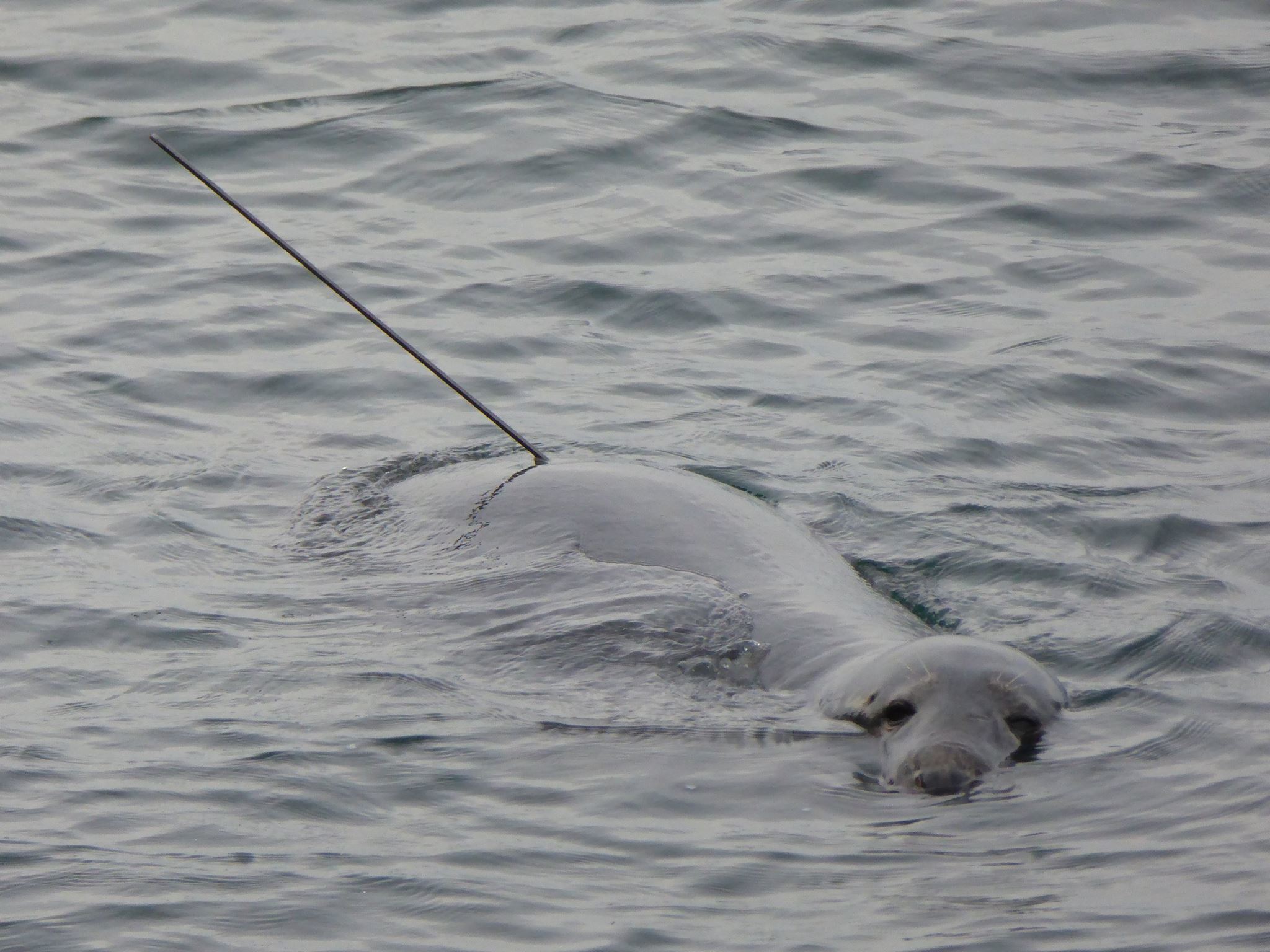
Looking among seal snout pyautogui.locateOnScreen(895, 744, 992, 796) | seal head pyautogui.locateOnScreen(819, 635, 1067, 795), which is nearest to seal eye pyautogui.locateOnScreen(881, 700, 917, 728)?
seal head pyautogui.locateOnScreen(819, 635, 1067, 795)

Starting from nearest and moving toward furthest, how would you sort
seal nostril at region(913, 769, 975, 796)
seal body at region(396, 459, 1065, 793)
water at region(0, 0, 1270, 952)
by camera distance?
water at region(0, 0, 1270, 952) < seal nostril at region(913, 769, 975, 796) < seal body at region(396, 459, 1065, 793)

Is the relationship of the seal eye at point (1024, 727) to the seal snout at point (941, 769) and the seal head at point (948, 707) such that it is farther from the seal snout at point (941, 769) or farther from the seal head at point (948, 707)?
the seal snout at point (941, 769)

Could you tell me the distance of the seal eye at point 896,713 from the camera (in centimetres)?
503

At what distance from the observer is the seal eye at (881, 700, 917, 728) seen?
5027 mm

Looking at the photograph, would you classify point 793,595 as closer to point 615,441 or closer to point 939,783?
point 939,783

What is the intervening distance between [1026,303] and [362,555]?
4.68 metres

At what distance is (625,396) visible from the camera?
8.85m

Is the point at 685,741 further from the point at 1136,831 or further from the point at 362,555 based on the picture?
the point at 362,555

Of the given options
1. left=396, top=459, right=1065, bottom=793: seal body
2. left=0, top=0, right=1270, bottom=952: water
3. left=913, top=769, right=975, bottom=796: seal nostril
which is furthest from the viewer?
left=396, top=459, right=1065, bottom=793: seal body

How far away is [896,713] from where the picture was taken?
506 centimetres

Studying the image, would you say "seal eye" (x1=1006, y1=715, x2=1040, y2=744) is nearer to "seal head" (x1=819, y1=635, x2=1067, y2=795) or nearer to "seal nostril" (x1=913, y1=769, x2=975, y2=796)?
"seal head" (x1=819, y1=635, x2=1067, y2=795)

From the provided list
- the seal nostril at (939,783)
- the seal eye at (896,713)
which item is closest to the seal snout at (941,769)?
the seal nostril at (939,783)

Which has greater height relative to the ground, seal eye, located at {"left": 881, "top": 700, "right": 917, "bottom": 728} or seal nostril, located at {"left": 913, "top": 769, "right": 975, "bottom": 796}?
seal eye, located at {"left": 881, "top": 700, "right": 917, "bottom": 728}

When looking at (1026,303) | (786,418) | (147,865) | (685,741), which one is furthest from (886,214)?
(147,865)
